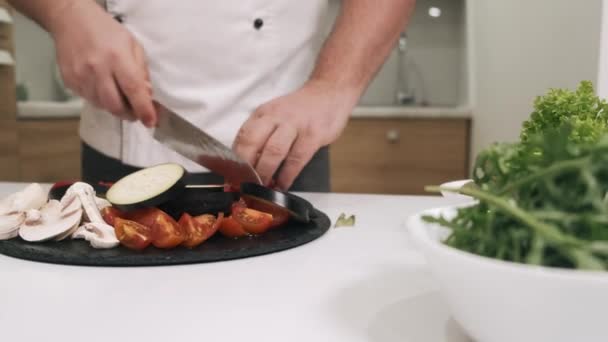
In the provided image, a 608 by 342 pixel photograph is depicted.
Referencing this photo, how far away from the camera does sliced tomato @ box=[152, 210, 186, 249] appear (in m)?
0.60

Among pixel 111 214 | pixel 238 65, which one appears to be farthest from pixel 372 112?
pixel 111 214

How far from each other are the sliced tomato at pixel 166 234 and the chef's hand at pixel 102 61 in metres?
0.27

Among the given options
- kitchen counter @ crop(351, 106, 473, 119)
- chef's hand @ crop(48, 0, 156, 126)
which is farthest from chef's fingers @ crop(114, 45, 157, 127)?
kitchen counter @ crop(351, 106, 473, 119)

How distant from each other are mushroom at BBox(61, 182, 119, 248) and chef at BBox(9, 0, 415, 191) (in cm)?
32

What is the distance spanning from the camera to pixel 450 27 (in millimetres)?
3113

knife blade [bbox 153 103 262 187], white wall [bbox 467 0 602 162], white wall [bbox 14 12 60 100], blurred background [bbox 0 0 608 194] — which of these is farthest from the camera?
white wall [bbox 14 12 60 100]

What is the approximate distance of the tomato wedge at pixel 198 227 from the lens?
2.02ft

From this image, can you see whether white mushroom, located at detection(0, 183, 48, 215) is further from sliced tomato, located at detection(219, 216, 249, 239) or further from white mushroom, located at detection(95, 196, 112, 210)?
sliced tomato, located at detection(219, 216, 249, 239)

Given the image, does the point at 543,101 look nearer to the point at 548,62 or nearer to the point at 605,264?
the point at 605,264

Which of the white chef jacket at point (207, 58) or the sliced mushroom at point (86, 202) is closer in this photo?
the sliced mushroom at point (86, 202)

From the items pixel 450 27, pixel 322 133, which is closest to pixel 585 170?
pixel 322 133

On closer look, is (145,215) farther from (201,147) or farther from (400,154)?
(400,154)

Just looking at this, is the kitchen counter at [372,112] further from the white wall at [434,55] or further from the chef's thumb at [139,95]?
the chef's thumb at [139,95]

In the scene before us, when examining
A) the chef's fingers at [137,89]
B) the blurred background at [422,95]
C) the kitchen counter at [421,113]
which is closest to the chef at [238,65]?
the chef's fingers at [137,89]
